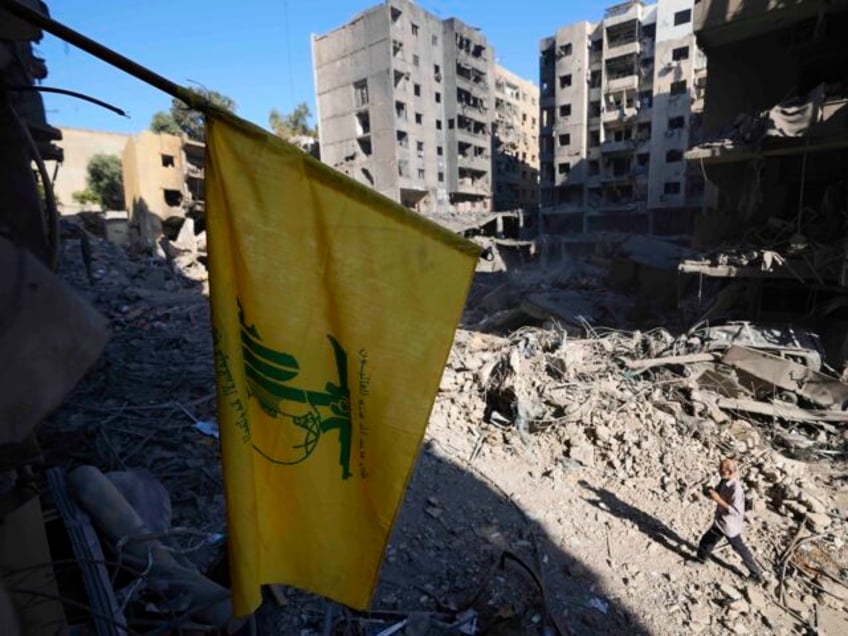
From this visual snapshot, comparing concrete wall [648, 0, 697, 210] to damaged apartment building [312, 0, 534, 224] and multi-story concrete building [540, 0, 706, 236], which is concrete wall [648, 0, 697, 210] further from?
damaged apartment building [312, 0, 534, 224]

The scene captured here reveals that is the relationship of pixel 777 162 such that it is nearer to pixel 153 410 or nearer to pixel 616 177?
pixel 153 410

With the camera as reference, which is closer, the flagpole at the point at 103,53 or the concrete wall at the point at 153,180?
the flagpole at the point at 103,53

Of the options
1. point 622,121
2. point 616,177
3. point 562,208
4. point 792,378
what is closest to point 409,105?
point 562,208

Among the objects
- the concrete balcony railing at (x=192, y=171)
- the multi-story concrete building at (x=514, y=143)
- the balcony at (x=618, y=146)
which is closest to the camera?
the concrete balcony railing at (x=192, y=171)

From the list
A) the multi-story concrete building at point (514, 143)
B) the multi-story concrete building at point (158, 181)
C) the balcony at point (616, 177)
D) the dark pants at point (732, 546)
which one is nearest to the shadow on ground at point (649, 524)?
the dark pants at point (732, 546)

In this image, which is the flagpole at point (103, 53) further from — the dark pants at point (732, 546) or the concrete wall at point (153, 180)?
the concrete wall at point (153, 180)

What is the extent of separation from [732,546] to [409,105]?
129ft

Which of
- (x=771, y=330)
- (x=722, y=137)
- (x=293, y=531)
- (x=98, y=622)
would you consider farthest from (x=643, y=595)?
(x=722, y=137)

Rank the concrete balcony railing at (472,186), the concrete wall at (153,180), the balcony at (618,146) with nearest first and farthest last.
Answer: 1. the concrete wall at (153,180)
2. the balcony at (618,146)
3. the concrete balcony railing at (472,186)

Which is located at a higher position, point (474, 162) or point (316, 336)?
point (474, 162)

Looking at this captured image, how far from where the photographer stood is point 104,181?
36844 millimetres

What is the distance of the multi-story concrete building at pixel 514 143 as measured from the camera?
51719 millimetres

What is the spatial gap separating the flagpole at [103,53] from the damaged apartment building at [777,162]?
1488 centimetres

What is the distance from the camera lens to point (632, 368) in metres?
11.0
